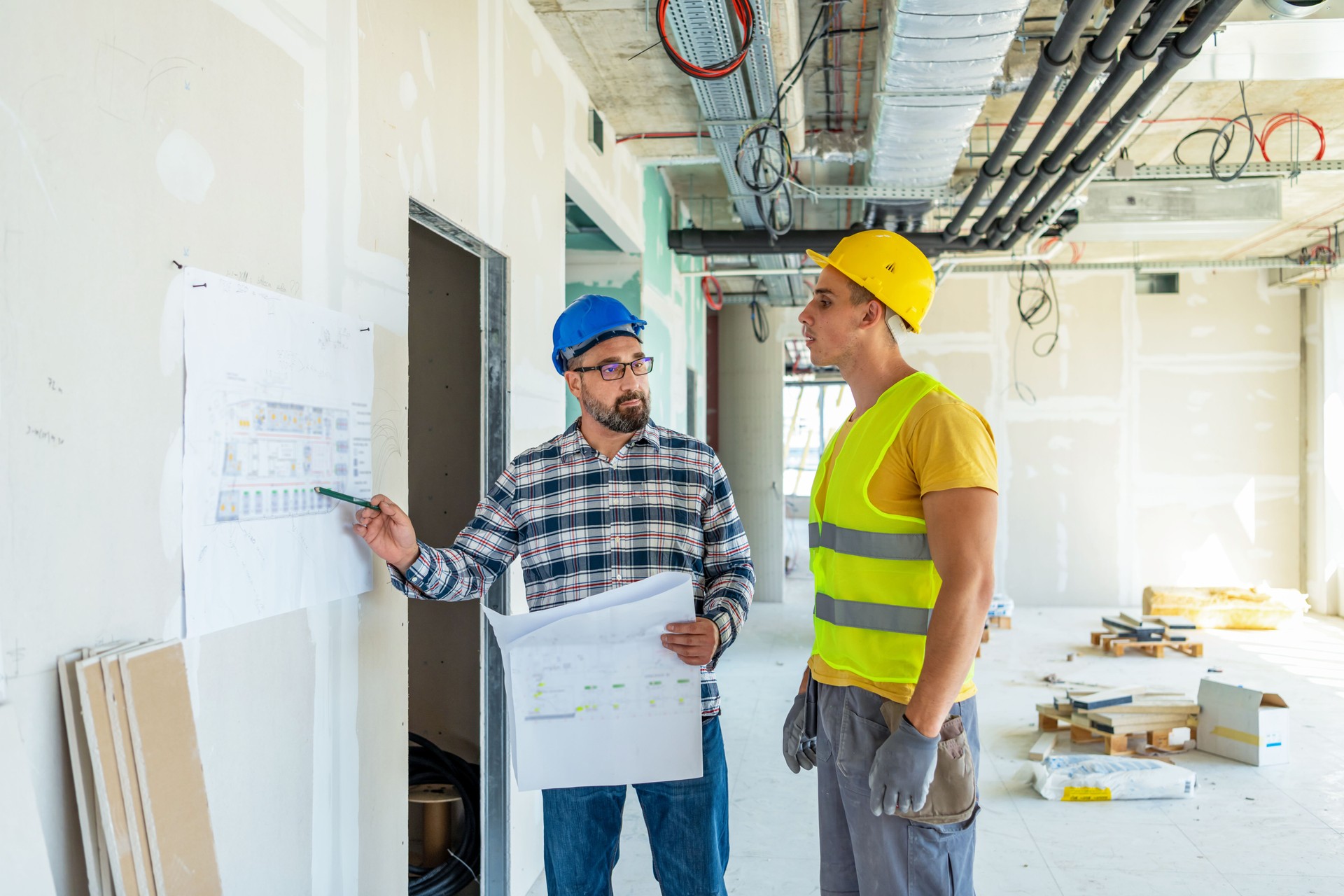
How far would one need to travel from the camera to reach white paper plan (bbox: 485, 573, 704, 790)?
176cm

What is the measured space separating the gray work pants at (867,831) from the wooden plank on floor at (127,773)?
1.10m

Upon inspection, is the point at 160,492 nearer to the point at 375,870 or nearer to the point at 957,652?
the point at 375,870

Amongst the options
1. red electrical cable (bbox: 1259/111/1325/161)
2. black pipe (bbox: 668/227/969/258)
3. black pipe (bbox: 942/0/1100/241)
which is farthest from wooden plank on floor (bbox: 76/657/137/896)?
red electrical cable (bbox: 1259/111/1325/161)

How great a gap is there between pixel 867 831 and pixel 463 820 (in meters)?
1.94

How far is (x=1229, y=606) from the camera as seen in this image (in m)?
7.86

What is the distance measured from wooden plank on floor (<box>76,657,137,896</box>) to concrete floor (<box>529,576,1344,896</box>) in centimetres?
219

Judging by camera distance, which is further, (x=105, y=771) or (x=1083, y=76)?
(x=1083, y=76)

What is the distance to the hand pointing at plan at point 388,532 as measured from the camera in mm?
1739

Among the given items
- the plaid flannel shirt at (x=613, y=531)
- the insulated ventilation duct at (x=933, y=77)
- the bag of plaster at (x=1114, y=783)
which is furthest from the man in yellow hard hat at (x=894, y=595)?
the bag of plaster at (x=1114, y=783)

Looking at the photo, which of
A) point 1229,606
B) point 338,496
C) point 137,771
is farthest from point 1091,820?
point 1229,606

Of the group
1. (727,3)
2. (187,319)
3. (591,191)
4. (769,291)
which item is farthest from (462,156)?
(769,291)

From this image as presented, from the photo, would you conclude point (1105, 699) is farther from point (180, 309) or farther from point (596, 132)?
point (180, 309)

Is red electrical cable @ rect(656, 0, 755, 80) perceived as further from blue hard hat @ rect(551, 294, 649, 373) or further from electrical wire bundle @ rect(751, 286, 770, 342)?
electrical wire bundle @ rect(751, 286, 770, 342)

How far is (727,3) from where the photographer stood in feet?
9.48
